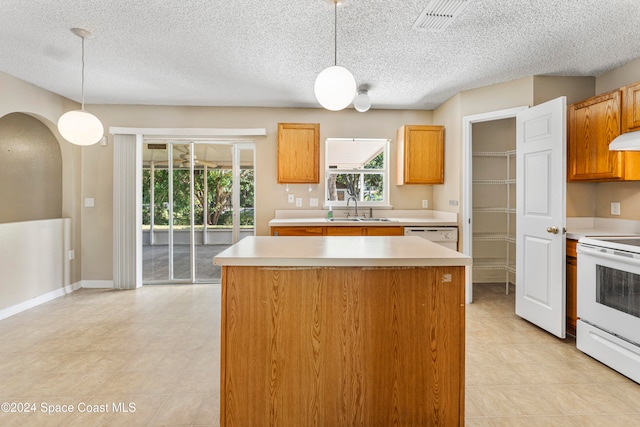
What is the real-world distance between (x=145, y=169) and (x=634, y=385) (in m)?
5.27

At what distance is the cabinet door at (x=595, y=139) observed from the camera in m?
2.71

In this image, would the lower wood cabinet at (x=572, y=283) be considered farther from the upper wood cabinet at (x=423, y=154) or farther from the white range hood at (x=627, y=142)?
the upper wood cabinet at (x=423, y=154)

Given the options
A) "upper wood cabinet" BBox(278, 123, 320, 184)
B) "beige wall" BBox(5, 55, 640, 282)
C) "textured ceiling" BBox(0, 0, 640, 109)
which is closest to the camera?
"textured ceiling" BBox(0, 0, 640, 109)

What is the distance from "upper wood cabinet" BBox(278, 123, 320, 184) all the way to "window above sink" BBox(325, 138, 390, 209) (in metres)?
0.40

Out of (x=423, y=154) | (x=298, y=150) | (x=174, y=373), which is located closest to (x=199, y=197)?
(x=298, y=150)

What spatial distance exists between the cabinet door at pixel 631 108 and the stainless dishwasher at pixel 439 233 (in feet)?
5.73

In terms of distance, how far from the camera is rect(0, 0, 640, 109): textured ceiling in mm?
2244

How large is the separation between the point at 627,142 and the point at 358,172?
2.78 metres

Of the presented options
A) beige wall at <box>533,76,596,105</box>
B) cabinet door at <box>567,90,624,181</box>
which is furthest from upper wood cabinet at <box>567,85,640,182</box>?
beige wall at <box>533,76,596,105</box>

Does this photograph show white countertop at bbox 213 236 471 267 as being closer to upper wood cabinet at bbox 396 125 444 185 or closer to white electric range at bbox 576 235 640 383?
white electric range at bbox 576 235 640 383

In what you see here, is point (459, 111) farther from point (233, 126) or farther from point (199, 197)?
point (199, 197)

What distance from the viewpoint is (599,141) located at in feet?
9.29

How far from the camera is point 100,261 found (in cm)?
Answer: 438

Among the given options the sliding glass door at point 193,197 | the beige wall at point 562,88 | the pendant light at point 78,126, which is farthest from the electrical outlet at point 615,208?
the pendant light at point 78,126
